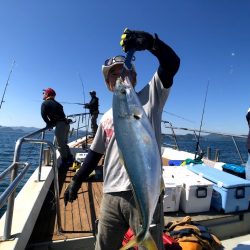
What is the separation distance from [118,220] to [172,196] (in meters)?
2.32

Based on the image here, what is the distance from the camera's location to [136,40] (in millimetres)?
1850

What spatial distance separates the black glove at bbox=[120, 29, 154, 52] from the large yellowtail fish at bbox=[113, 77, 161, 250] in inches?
19.4

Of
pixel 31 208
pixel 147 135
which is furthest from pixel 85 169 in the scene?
pixel 31 208

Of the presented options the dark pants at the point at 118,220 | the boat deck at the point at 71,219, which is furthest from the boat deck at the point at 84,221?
the dark pants at the point at 118,220

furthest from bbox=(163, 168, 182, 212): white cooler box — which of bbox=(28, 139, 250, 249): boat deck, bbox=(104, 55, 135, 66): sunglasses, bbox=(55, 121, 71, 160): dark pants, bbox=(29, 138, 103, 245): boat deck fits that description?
bbox=(55, 121, 71, 160): dark pants

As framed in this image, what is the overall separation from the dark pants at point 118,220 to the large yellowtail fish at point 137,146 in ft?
1.75

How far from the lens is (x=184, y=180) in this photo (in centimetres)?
447

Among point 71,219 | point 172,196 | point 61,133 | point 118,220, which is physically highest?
point 61,133

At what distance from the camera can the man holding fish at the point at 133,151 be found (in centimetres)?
143

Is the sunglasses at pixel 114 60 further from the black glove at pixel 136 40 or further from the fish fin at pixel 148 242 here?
the fish fin at pixel 148 242

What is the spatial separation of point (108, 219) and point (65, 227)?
6.30ft

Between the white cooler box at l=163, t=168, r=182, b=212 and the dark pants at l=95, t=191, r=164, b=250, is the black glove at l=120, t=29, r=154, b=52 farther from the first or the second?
the white cooler box at l=163, t=168, r=182, b=212

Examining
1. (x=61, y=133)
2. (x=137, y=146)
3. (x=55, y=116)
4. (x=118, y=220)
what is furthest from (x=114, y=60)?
(x=61, y=133)

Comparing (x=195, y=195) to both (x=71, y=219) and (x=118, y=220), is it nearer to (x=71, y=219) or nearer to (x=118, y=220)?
(x=71, y=219)
